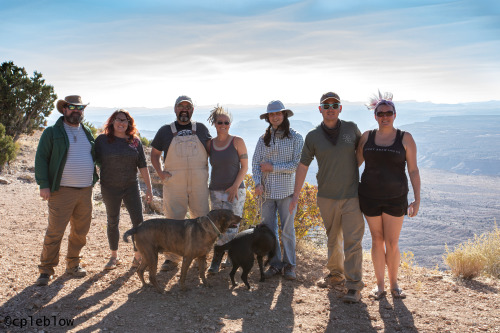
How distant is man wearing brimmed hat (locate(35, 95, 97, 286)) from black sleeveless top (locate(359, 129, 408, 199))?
12.5 feet

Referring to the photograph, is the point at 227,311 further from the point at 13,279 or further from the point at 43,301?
the point at 13,279

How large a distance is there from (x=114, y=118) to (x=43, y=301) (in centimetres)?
258

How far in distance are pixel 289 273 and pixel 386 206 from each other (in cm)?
189

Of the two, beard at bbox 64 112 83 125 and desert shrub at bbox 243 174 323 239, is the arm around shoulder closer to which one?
desert shrub at bbox 243 174 323 239

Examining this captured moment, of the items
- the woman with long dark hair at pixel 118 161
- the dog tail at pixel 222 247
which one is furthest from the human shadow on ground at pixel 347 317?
the woman with long dark hair at pixel 118 161

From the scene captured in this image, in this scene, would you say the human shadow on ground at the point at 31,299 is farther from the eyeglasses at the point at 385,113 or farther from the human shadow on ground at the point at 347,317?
the eyeglasses at the point at 385,113

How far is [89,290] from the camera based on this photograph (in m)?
5.23

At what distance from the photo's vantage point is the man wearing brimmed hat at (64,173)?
16.9 feet

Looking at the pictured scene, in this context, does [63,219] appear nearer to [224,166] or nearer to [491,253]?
[224,166]

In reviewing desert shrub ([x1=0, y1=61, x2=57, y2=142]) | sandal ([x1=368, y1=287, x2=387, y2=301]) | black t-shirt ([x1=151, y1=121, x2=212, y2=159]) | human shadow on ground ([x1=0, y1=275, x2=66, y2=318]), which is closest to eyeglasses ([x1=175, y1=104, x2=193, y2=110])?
black t-shirt ([x1=151, y1=121, x2=212, y2=159])

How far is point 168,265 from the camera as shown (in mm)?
6090

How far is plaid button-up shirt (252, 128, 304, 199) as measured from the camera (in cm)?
558

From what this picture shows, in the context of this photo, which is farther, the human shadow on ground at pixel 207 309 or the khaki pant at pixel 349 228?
the khaki pant at pixel 349 228

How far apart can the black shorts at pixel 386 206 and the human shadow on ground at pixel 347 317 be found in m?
1.23
